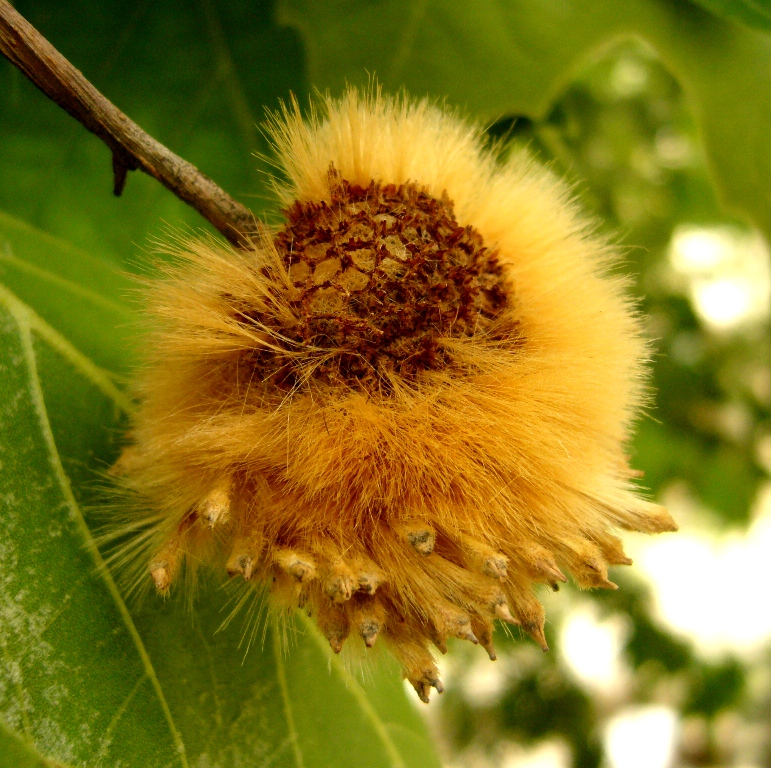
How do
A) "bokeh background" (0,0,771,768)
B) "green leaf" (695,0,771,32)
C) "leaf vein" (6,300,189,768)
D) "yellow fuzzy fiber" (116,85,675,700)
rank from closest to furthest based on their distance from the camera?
1. "yellow fuzzy fiber" (116,85,675,700)
2. "leaf vein" (6,300,189,768)
3. "bokeh background" (0,0,771,768)
4. "green leaf" (695,0,771,32)

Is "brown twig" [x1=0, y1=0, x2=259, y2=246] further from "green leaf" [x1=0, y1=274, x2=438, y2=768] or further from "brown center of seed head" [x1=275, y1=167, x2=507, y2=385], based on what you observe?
"green leaf" [x1=0, y1=274, x2=438, y2=768]

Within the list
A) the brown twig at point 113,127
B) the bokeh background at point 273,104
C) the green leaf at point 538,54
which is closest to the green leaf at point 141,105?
the bokeh background at point 273,104

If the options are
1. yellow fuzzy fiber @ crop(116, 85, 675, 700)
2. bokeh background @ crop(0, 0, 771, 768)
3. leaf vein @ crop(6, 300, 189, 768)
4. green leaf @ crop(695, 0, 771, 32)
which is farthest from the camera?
green leaf @ crop(695, 0, 771, 32)

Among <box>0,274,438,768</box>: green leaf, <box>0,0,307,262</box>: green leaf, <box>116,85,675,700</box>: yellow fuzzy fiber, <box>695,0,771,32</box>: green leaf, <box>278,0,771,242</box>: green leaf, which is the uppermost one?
<box>695,0,771,32</box>: green leaf

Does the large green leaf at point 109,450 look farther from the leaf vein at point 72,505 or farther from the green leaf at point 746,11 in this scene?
the green leaf at point 746,11

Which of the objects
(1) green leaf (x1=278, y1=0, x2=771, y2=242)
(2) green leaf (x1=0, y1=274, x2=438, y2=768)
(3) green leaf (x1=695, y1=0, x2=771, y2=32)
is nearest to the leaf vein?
(2) green leaf (x1=0, y1=274, x2=438, y2=768)

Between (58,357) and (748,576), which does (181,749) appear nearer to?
(58,357)
